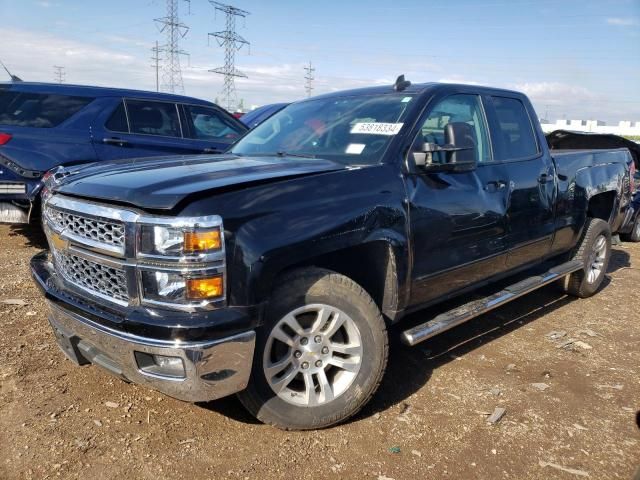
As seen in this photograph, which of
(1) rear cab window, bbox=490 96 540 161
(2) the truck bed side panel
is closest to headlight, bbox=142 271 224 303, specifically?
(1) rear cab window, bbox=490 96 540 161

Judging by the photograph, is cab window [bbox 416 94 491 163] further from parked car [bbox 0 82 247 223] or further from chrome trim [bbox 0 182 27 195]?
chrome trim [bbox 0 182 27 195]

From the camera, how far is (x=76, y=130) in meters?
6.00

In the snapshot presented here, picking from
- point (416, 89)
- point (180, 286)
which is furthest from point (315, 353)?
point (416, 89)

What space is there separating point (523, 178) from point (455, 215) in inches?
43.1

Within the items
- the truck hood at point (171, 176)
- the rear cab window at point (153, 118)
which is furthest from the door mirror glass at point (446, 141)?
the rear cab window at point (153, 118)

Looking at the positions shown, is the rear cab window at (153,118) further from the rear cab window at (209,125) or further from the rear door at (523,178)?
the rear door at (523,178)

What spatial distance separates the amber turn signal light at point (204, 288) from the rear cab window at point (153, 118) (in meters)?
4.80

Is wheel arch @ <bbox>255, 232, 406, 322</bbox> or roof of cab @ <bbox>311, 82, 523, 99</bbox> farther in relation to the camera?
roof of cab @ <bbox>311, 82, 523, 99</bbox>

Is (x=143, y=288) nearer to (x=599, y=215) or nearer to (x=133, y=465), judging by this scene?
(x=133, y=465)

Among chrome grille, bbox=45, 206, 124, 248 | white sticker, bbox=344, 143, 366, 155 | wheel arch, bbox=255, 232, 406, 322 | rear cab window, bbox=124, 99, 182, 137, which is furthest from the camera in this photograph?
rear cab window, bbox=124, 99, 182, 137

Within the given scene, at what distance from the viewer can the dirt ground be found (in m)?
2.56

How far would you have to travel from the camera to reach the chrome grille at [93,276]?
243 cm

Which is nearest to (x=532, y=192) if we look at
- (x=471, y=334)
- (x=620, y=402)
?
(x=471, y=334)

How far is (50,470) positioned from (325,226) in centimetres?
176
